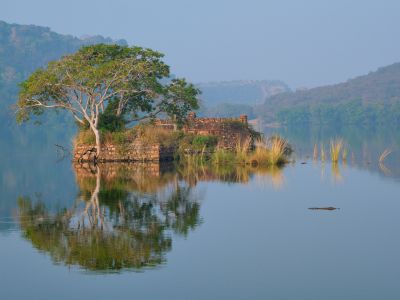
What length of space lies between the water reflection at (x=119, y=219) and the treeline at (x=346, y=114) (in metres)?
125

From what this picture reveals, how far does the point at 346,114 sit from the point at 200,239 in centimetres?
14753

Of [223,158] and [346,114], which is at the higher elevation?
[346,114]

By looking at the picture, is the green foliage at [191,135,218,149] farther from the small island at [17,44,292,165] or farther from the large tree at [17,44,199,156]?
the large tree at [17,44,199,156]

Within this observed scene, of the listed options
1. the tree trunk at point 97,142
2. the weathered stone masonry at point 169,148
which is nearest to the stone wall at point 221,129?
the weathered stone masonry at point 169,148

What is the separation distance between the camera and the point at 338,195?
23328 millimetres

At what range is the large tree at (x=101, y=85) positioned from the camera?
36031mm

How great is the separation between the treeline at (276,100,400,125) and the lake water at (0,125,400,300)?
126 m

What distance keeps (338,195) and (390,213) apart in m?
4.01

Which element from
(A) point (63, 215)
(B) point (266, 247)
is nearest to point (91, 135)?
(A) point (63, 215)

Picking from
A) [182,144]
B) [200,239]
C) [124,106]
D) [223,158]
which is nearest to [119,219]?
[200,239]

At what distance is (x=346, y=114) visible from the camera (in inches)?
6304

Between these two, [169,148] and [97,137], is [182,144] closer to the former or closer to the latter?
[169,148]

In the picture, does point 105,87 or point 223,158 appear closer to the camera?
point 223,158

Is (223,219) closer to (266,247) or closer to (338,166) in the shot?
(266,247)
